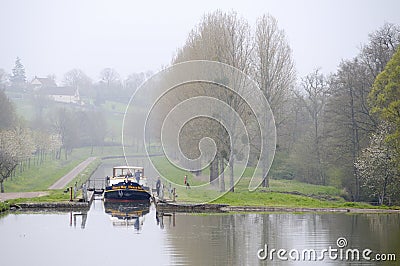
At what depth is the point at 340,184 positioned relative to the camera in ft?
189

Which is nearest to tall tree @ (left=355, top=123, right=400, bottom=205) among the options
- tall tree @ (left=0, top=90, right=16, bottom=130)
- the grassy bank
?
the grassy bank

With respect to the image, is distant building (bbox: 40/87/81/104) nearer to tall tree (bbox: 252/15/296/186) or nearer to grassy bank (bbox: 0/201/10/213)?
tall tree (bbox: 252/15/296/186)

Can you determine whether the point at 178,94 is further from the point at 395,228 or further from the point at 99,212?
the point at 395,228

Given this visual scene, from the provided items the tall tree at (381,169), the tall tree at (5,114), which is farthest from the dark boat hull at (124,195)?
the tall tree at (5,114)

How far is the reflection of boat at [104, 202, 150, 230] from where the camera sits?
110 ft

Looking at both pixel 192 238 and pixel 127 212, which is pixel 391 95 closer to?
pixel 127 212

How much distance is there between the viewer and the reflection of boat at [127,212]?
3366cm

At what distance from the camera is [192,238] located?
26234mm

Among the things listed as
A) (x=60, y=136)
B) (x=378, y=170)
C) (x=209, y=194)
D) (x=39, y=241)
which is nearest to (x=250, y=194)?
(x=209, y=194)

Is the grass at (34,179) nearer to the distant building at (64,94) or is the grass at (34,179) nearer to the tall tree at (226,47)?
the tall tree at (226,47)

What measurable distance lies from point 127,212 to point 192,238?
14.0 meters

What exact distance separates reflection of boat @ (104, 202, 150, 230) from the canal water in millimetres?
123

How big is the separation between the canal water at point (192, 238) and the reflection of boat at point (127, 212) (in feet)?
0.40

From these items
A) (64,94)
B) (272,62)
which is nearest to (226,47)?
(272,62)
